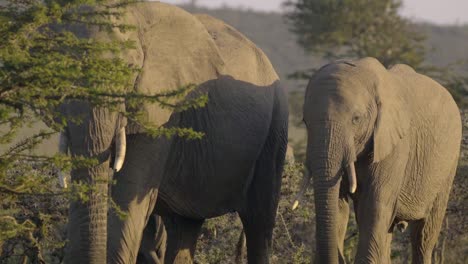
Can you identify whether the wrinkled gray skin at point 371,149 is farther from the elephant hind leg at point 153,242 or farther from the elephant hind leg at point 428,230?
the elephant hind leg at point 153,242

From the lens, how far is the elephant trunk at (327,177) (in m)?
7.90

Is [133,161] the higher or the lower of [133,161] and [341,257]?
the higher

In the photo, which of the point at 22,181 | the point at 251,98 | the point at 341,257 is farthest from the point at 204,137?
the point at 22,181

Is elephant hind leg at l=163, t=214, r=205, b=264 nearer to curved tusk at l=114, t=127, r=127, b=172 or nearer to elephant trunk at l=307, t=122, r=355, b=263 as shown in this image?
elephant trunk at l=307, t=122, r=355, b=263

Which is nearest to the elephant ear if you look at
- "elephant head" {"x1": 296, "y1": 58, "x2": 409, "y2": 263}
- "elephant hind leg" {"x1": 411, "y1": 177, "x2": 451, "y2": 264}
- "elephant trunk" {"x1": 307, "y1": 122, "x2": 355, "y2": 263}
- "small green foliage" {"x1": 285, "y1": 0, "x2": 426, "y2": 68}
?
"elephant head" {"x1": 296, "y1": 58, "x2": 409, "y2": 263}

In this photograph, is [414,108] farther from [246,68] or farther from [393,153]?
[246,68]

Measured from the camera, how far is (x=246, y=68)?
8.70m

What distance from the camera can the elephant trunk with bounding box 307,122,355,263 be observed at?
7898mm

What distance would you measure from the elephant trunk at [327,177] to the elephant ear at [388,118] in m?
0.29

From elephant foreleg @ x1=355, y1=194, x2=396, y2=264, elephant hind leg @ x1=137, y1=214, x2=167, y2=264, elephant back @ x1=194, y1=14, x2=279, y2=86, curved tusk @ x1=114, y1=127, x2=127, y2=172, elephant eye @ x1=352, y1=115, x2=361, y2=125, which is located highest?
elephant back @ x1=194, y1=14, x2=279, y2=86

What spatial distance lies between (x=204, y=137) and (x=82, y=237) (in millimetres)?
1555

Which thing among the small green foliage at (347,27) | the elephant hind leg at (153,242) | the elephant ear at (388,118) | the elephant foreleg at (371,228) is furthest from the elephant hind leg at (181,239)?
the small green foliage at (347,27)

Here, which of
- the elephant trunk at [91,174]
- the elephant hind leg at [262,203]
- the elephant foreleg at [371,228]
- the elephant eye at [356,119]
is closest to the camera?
the elephant trunk at [91,174]

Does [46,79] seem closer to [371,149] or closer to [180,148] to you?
[180,148]
